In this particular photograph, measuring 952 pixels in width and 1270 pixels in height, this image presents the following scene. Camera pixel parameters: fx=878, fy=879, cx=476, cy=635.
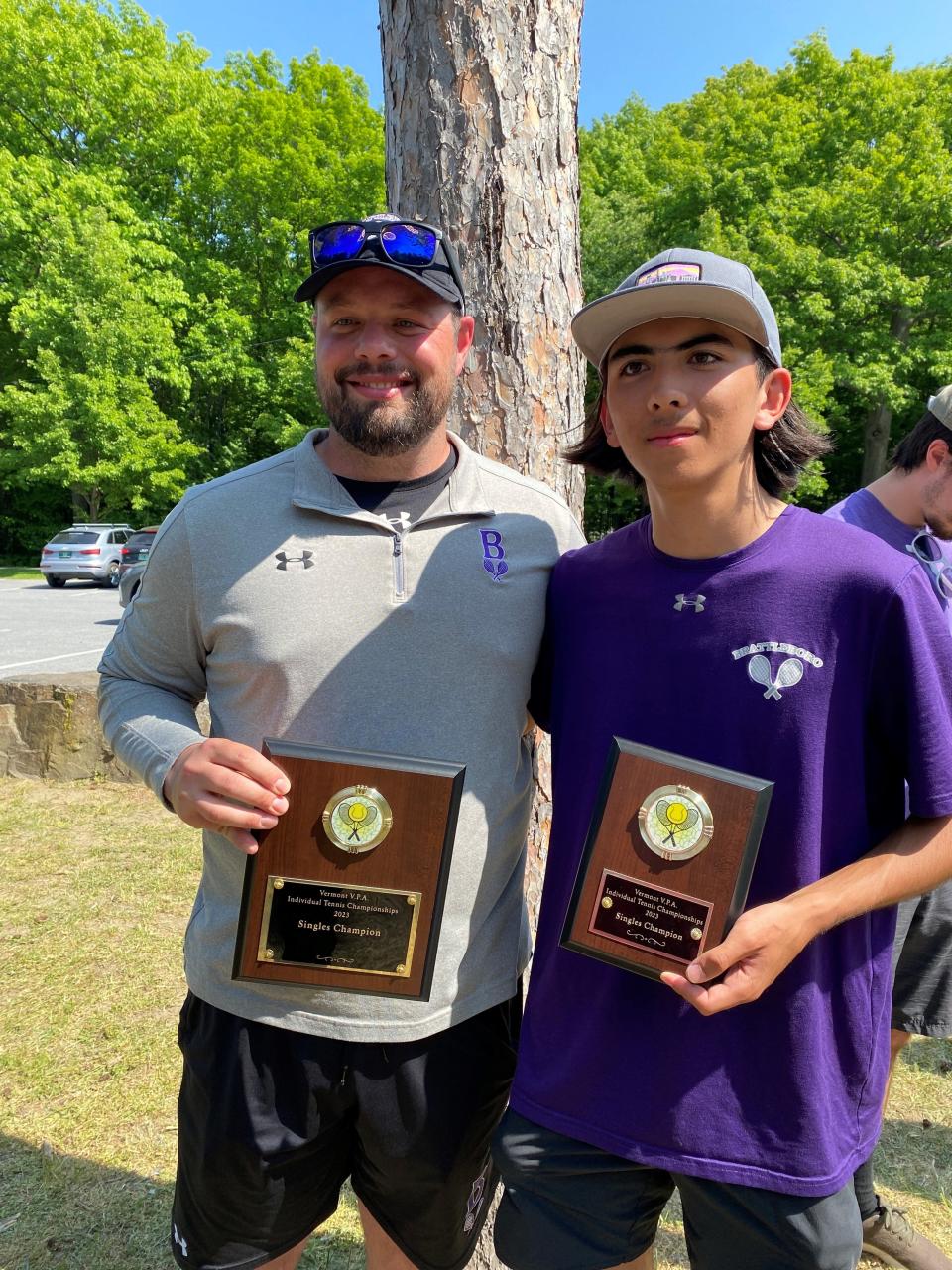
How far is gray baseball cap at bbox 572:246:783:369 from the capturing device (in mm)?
1624

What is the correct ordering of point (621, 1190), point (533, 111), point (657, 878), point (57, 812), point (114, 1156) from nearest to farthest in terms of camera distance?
point (657, 878)
point (621, 1190)
point (533, 111)
point (114, 1156)
point (57, 812)

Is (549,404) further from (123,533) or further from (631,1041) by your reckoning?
(123,533)

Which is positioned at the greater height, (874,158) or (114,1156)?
(874,158)

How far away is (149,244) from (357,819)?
32342 mm

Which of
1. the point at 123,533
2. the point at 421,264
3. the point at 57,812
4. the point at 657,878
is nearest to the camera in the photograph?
the point at 657,878

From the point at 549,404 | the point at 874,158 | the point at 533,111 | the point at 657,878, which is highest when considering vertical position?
the point at 874,158

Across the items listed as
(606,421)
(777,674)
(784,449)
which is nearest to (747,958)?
(777,674)

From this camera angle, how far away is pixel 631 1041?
5.23 feet

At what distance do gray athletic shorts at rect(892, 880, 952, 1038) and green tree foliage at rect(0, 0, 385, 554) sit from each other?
2730 cm

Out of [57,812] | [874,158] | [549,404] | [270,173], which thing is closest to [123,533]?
[270,173]

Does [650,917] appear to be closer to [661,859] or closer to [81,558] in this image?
[661,859]

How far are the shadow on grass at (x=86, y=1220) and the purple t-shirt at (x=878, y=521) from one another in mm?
2883

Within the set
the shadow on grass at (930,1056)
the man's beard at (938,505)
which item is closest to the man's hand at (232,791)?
the man's beard at (938,505)

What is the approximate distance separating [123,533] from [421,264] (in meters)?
24.1
